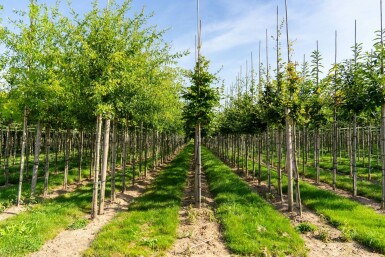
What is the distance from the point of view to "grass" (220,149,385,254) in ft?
34.7

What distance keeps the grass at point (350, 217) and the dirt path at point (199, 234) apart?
155 inches

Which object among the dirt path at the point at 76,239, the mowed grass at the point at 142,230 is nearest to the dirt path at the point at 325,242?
the mowed grass at the point at 142,230

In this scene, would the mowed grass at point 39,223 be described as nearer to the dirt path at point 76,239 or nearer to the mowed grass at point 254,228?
the dirt path at point 76,239

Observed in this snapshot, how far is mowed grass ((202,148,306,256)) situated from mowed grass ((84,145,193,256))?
216cm

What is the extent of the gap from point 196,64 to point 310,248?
10.4 meters

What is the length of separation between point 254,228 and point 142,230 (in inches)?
166

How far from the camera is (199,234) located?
37.9 ft

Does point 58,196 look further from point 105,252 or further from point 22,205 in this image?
point 105,252

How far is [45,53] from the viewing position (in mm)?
15703

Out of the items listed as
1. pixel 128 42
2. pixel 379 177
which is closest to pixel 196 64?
pixel 128 42

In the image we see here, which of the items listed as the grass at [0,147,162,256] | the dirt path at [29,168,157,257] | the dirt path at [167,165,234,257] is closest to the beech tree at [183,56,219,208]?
the dirt path at [167,165,234,257]

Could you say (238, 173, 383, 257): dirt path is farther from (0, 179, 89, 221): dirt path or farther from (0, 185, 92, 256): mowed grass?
(0, 179, 89, 221): dirt path

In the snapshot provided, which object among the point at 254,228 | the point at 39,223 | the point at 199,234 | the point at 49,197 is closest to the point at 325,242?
the point at 254,228

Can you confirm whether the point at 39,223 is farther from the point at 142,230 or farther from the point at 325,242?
the point at 325,242
